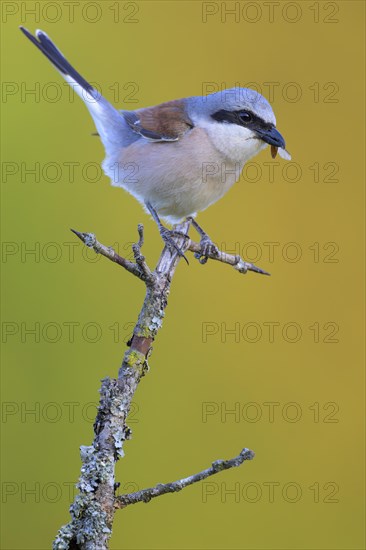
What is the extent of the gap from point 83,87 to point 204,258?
89 centimetres

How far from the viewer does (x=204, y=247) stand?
7.79 ft

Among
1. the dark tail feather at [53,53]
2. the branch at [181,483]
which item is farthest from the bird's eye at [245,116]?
the branch at [181,483]

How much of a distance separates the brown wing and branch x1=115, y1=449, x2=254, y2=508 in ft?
4.60

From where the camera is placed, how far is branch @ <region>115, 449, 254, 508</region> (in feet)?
4.79

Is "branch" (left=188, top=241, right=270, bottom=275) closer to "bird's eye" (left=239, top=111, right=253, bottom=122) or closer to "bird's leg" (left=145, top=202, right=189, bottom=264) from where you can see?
"bird's leg" (left=145, top=202, right=189, bottom=264)

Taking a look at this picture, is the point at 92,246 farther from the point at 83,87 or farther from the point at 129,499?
the point at 83,87

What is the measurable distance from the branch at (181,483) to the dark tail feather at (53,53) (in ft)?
5.86

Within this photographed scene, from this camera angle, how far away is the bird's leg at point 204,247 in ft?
7.67

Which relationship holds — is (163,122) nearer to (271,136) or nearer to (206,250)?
(271,136)

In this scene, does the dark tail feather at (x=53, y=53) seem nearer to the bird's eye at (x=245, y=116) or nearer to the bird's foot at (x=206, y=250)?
the bird's eye at (x=245, y=116)

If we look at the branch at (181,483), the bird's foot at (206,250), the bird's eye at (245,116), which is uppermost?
the bird's eye at (245,116)

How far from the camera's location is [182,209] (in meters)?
2.59

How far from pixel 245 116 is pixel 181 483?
140cm

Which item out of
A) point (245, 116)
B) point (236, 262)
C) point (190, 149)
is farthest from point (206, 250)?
point (245, 116)
